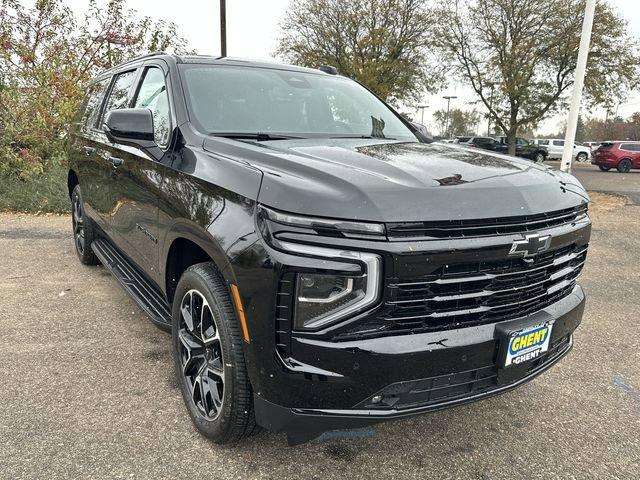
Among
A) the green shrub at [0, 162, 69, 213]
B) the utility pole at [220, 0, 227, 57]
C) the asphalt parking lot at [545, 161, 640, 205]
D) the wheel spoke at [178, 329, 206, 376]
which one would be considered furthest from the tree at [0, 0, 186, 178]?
the asphalt parking lot at [545, 161, 640, 205]

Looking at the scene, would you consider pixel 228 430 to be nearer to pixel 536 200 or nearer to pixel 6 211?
pixel 536 200

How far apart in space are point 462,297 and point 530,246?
0.37 metres

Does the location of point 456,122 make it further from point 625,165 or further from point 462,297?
point 462,297

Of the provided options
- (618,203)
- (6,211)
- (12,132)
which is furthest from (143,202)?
(618,203)

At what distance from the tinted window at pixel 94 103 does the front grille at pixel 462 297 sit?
3662 mm

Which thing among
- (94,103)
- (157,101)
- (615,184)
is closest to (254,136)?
(157,101)

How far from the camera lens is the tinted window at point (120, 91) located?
3773mm

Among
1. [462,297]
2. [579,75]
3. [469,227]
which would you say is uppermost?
[579,75]

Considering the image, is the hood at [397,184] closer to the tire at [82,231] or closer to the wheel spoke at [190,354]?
the wheel spoke at [190,354]

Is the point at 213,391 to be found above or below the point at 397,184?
below

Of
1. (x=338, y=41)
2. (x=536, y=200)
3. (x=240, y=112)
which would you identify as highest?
(x=338, y=41)

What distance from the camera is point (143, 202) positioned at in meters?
3.06

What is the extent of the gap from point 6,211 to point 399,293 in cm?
869

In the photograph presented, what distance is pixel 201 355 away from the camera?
2451 mm
